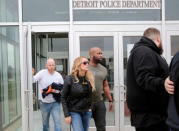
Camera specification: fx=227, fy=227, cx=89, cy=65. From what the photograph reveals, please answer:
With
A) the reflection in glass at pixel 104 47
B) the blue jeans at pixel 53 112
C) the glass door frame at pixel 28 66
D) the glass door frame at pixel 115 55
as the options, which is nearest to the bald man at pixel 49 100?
the blue jeans at pixel 53 112

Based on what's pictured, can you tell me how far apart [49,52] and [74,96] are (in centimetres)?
214

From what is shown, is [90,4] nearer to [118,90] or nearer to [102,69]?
[102,69]

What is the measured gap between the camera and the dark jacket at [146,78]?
2.13 metres

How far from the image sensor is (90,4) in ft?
15.9

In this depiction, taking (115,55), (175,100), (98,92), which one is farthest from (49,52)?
(175,100)

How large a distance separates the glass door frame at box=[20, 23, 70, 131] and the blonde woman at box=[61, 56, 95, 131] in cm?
137

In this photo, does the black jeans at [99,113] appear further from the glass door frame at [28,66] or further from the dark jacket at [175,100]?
the dark jacket at [175,100]

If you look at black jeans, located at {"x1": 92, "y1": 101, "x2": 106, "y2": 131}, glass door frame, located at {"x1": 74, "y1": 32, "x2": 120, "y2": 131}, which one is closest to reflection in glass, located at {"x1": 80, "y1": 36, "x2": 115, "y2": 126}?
glass door frame, located at {"x1": 74, "y1": 32, "x2": 120, "y2": 131}

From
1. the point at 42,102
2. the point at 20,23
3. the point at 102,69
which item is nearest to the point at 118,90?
the point at 102,69

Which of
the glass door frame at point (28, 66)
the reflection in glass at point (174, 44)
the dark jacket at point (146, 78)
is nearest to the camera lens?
the dark jacket at point (146, 78)

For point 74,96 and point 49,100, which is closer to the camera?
point 74,96

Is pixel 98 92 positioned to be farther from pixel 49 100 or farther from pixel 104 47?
pixel 104 47

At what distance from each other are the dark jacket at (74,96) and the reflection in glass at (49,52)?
178 centimetres

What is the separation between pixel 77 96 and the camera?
10.9ft
